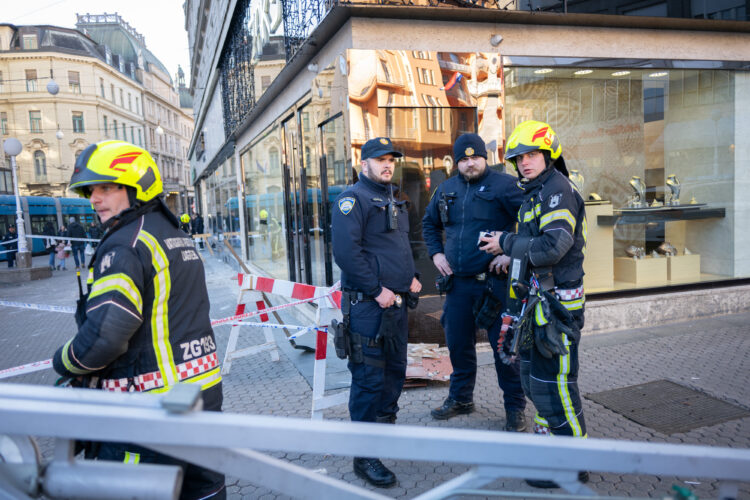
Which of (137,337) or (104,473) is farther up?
(137,337)

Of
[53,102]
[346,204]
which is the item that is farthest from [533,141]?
[53,102]

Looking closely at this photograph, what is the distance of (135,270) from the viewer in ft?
6.56

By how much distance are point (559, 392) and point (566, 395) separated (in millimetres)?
44

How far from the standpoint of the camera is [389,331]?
3533mm

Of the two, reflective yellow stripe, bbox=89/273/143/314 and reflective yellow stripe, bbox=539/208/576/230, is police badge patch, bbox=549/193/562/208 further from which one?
reflective yellow stripe, bbox=89/273/143/314

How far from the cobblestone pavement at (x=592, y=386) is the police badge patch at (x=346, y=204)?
1.74 m

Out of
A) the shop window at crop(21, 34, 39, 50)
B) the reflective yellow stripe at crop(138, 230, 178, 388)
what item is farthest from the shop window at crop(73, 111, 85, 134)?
the reflective yellow stripe at crop(138, 230, 178, 388)

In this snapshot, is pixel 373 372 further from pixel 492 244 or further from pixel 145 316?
pixel 145 316

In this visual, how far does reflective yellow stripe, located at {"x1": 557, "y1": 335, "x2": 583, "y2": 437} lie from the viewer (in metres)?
3.12

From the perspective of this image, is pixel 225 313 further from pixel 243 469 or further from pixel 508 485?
pixel 243 469

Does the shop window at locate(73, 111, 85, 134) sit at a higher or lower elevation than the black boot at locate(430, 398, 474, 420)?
higher

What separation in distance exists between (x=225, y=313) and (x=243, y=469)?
28.0 ft

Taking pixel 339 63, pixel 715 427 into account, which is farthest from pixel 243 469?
pixel 339 63

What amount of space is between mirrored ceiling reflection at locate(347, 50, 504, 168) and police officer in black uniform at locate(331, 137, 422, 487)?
2.25 metres
